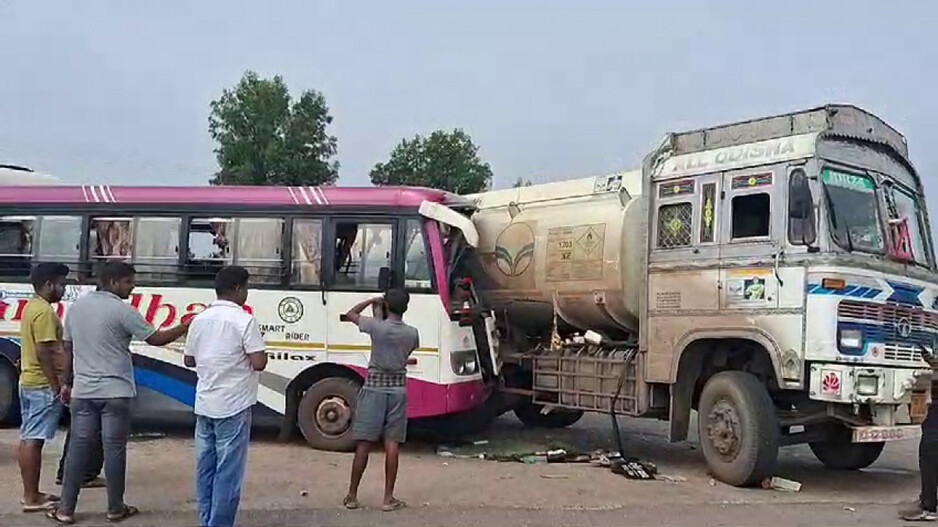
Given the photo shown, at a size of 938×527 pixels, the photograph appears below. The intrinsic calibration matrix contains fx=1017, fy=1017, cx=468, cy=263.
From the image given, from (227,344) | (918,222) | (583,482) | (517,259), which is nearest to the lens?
(227,344)

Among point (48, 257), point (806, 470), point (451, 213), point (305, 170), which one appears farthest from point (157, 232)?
point (305, 170)

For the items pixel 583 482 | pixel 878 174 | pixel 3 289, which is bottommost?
pixel 583 482

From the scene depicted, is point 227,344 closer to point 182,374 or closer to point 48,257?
point 182,374

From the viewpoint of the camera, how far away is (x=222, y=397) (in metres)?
6.51

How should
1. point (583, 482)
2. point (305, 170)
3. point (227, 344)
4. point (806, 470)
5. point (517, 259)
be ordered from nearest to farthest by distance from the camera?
point (227, 344) < point (583, 482) < point (806, 470) < point (517, 259) < point (305, 170)

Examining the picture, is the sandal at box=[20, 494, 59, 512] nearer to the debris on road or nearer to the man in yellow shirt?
the man in yellow shirt

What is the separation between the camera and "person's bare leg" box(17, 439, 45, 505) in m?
7.58

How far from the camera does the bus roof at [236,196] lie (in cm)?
1120

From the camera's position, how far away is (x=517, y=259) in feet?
39.0

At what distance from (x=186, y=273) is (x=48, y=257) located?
179 cm

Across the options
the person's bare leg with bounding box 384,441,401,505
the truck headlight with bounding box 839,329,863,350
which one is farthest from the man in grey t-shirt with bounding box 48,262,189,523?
the truck headlight with bounding box 839,329,863,350

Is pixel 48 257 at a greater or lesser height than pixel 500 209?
lesser

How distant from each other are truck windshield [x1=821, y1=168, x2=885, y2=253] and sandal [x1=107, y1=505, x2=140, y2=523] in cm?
634

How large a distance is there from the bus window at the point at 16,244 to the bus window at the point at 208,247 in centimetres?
208
